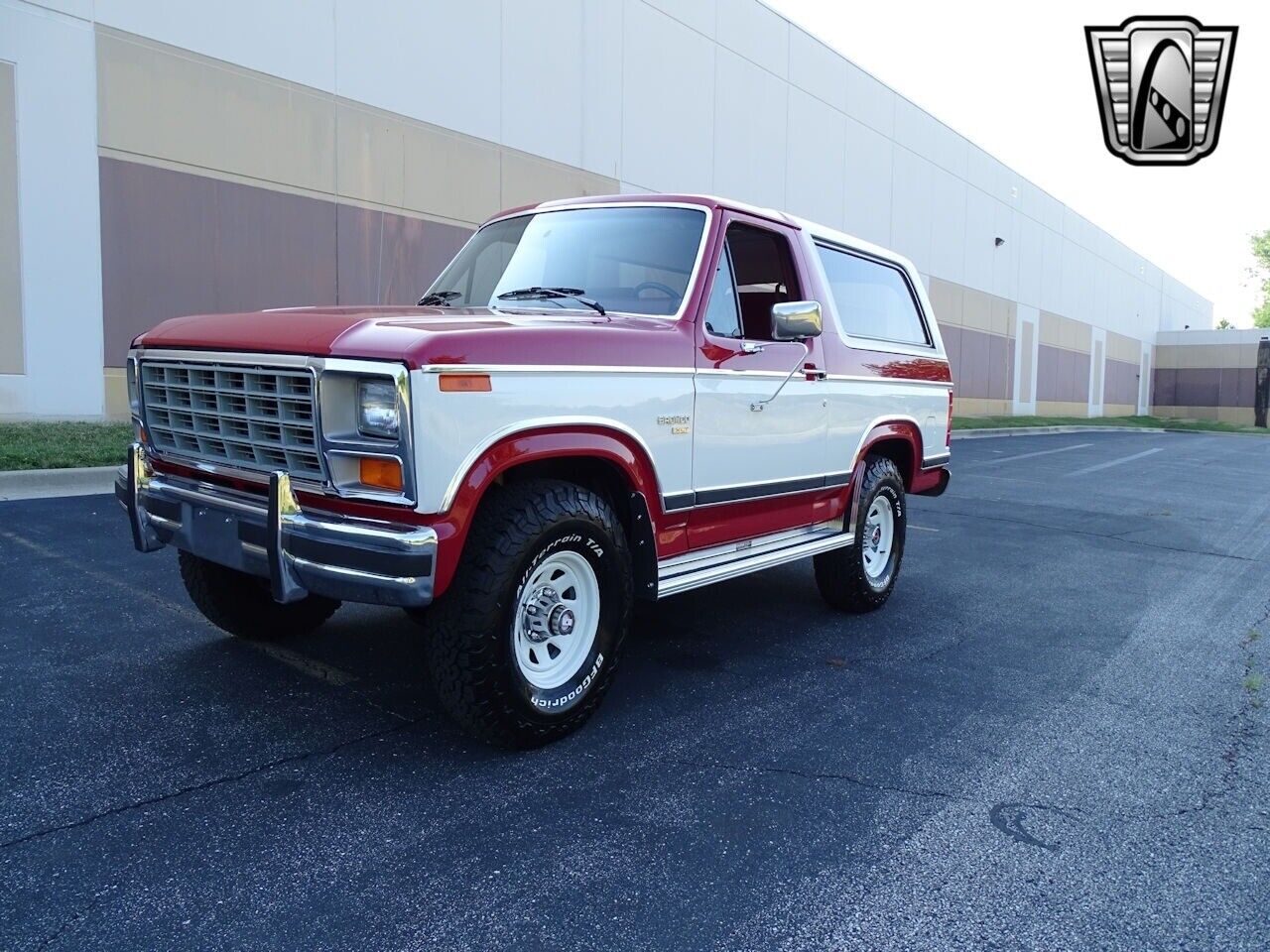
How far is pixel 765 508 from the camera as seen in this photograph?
4.87 m

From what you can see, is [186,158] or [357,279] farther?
[357,279]

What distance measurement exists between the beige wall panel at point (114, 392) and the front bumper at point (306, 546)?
9239 mm

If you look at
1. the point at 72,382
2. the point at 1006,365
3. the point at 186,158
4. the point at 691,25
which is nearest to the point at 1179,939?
the point at 72,382

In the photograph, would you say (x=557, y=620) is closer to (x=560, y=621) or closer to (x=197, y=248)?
(x=560, y=621)

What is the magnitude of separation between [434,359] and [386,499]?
1.62 ft

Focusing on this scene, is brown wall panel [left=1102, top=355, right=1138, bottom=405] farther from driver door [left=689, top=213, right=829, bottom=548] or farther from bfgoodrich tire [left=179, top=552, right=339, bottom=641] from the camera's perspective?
bfgoodrich tire [left=179, top=552, right=339, bottom=641]

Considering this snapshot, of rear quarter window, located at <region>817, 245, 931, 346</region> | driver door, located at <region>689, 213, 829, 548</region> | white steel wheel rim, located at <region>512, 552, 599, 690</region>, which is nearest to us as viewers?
white steel wheel rim, located at <region>512, 552, 599, 690</region>

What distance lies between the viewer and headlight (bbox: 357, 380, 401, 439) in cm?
302

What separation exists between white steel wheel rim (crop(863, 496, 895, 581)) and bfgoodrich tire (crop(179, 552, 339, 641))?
3352 millimetres

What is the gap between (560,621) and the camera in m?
3.66

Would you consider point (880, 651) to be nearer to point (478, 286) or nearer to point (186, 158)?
point (478, 286)

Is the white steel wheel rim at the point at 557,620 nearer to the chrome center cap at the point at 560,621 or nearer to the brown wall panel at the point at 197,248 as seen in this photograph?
the chrome center cap at the point at 560,621

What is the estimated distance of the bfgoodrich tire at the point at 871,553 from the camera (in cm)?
568

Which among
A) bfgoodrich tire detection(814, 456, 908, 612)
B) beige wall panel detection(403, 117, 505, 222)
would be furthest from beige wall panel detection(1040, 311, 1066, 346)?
bfgoodrich tire detection(814, 456, 908, 612)
